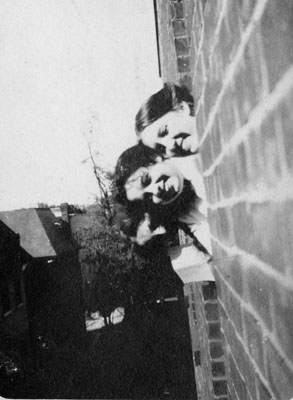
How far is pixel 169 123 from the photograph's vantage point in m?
2.06

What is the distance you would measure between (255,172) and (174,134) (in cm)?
151

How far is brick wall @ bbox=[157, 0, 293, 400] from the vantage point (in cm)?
44

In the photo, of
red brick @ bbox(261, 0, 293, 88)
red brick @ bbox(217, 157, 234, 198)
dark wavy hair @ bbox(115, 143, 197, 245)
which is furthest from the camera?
dark wavy hair @ bbox(115, 143, 197, 245)

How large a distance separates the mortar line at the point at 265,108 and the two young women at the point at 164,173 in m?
1.30

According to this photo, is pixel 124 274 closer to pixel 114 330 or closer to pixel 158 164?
pixel 158 164

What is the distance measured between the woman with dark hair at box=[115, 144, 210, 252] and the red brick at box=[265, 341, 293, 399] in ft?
4.44

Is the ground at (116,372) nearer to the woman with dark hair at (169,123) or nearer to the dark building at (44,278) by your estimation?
the dark building at (44,278)

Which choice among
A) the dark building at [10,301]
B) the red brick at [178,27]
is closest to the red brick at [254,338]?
the red brick at [178,27]

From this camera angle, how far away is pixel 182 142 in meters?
2.03

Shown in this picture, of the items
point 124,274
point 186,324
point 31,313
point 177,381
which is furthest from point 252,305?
point 31,313

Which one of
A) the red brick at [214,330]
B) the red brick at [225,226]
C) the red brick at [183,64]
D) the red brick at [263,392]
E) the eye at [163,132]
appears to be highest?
the red brick at [183,64]

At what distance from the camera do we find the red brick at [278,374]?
1.72ft

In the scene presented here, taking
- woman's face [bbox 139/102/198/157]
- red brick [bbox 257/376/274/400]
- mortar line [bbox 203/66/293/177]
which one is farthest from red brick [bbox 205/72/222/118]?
woman's face [bbox 139/102/198/157]

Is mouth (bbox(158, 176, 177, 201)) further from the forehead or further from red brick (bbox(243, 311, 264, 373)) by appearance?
red brick (bbox(243, 311, 264, 373))
